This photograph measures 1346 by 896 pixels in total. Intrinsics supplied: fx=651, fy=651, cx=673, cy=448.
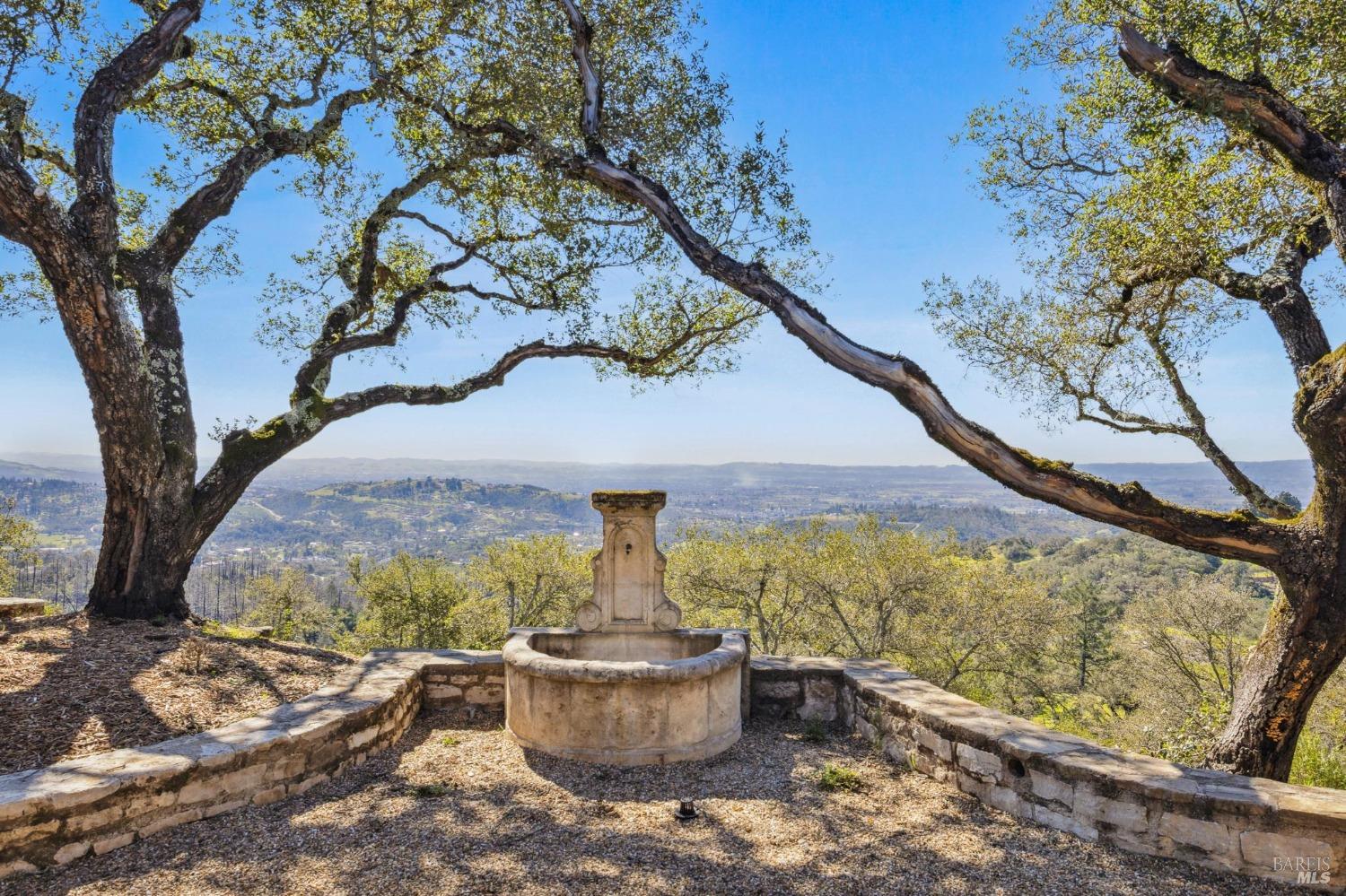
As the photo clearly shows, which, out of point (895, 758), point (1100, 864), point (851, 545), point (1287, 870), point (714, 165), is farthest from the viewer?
point (851, 545)

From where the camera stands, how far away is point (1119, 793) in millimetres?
3582

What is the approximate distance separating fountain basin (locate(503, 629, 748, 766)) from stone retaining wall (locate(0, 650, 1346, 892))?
3.58 feet

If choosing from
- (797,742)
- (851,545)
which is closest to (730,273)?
(797,742)

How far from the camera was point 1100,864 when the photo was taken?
3.40m

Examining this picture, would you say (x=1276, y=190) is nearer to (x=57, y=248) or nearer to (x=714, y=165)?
(x=714, y=165)

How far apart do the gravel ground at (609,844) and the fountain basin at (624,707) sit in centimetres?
18

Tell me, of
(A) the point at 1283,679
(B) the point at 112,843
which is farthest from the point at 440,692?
(A) the point at 1283,679

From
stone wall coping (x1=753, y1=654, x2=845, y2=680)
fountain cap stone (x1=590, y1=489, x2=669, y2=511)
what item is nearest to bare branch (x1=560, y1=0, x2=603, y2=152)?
fountain cap stone (x1=590, y1=489, x2=669, y2=511)

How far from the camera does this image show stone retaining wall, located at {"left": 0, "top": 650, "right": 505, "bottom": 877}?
3062 millimetres

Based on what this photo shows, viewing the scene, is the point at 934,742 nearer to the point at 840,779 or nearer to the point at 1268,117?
the point at 840,779

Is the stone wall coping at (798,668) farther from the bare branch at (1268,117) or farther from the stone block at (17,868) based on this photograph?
the bare branch at (1268,117)

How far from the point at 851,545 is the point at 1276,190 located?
13470 mm

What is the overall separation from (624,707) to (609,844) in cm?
136

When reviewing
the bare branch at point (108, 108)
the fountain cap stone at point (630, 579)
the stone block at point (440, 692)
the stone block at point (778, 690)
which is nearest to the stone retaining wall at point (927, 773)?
the stone block at point (440, 692)
